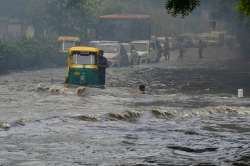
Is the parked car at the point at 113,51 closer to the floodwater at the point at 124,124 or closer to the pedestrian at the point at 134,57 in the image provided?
the pedestrian at the point at 134,57

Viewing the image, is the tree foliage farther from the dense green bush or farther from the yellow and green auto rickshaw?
the dense green bush

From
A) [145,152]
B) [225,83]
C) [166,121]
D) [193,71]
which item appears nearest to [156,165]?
[145,152]

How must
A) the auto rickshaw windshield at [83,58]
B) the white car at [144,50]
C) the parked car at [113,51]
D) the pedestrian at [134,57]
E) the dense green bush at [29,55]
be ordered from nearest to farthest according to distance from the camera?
the auto rickshaw windshield at [83,58]
the dense green bush at [29,55]
the parked car at [113,51]
the pedestrian at [134,57]
the white car at [144,50]

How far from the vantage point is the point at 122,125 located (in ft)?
85.4

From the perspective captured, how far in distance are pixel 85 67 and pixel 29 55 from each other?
64.3 feet

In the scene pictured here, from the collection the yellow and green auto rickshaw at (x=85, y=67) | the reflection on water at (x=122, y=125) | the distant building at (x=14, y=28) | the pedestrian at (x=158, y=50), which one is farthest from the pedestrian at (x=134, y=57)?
the yellow and green auto rickshaw at (x=85, y=67)

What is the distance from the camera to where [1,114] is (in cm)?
2805

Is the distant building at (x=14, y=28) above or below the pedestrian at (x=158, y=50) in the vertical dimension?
above

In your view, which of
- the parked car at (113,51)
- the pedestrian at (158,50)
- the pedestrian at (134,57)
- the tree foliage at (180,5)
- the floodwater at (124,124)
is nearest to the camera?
the tree foliage at (180,5)

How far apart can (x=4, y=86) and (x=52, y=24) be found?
35.4 m

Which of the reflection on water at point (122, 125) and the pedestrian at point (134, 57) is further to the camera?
the pedestrian at point (134, 57)

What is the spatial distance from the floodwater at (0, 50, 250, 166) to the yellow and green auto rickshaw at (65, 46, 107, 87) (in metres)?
0.62

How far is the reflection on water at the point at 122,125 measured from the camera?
62.3ft

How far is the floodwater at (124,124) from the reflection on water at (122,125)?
0.02m
